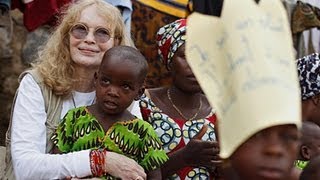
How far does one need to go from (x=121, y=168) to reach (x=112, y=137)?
145mm

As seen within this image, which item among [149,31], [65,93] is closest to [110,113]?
[65,93]

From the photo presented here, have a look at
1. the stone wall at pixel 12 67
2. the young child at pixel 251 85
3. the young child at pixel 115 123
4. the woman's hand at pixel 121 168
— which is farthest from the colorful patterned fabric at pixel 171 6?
the young child at pixel 251 85

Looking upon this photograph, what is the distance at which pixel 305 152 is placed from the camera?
3.29 m

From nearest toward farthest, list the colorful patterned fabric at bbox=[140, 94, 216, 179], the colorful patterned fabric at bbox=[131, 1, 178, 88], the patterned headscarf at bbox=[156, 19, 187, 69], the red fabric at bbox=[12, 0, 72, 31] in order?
1. the colorful patterned fabric at bbox=[140, 94, 216, 179]
2. the patterned headscarf at bbox=[156, 19, 187, 69]
3. the red fabric at bbox=[12, 0, 72, 31]
4. the colorful patterned fabric at bbox=[131, 1, 178, 88]

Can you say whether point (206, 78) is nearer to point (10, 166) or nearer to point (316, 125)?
point (316, 125)

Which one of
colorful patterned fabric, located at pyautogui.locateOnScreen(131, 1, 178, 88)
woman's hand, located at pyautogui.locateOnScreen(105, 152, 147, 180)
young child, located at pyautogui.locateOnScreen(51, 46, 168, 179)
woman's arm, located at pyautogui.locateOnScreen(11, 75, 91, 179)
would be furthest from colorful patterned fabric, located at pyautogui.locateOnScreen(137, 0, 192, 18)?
woman's hand, located at pyautogui.locateOnScreen(105, 152, 147, 180)

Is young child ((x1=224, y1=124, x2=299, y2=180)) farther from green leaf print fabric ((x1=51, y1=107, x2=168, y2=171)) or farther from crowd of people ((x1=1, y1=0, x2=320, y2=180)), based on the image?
green leaf print fabric ((x1=51, y1=107, x2=168, y2=171))

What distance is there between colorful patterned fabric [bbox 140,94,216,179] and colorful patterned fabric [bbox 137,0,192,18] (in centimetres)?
196

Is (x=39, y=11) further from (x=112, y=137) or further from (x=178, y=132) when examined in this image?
(x=112, y=137)

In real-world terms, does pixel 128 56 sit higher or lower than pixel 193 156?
higher

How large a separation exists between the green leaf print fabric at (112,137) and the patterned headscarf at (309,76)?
2.46ft

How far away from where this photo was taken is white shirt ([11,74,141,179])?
3.35 m

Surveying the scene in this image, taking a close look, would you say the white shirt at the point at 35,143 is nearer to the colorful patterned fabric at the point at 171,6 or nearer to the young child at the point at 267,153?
the young child at the point at 267,153

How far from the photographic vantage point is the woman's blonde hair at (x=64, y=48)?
3680mm
